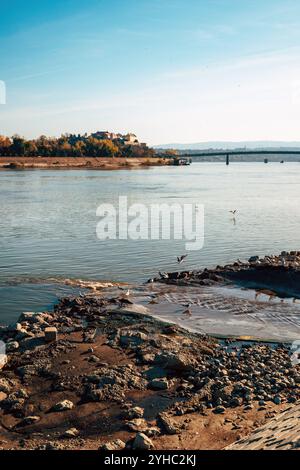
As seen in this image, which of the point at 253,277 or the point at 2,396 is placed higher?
the point at 253,277

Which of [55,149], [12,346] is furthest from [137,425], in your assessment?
[55,149]

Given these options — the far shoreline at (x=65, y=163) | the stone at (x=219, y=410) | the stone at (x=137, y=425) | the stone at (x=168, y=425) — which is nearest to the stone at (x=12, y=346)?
the stone at (x=137, y=425)

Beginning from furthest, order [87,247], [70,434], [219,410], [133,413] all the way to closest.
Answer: [87,247]
[219,410]
[133,413]
[70,434]

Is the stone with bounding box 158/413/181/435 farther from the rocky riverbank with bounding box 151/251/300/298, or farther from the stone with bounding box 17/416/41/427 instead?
the rocky riverbank with bounding box 151/251/300/298

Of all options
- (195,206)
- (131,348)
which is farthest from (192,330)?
(195,206)

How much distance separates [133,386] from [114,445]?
86.2 inches

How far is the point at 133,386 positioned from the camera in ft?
34.9

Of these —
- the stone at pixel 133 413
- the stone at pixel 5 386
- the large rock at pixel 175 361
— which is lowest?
the stone at pixel 133 413

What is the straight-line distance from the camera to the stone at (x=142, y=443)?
837 cm

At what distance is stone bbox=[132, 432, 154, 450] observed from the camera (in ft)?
27.5

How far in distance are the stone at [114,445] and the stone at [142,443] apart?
0.21 metres

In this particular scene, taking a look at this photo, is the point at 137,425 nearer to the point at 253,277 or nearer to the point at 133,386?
the point at 133,386

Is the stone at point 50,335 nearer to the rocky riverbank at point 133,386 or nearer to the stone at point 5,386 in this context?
the rocky riverbank at point 133,386

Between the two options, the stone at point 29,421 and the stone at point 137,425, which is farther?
the stone at point 29,421
